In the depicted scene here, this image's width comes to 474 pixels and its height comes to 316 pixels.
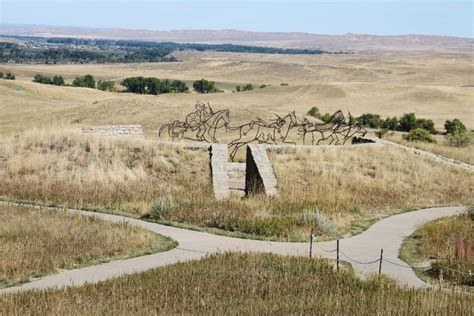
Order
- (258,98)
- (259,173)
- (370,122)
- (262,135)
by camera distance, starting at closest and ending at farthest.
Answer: (259,173), (262,135), (370,122), (258,98)

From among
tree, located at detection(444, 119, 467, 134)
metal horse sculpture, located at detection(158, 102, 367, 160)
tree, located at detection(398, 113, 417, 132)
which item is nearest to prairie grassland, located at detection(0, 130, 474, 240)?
metal horse sculpture, located at detection(158, 102, 367, 160)

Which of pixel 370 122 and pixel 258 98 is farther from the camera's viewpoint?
pixel 258 98

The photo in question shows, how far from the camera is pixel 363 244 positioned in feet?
47.5

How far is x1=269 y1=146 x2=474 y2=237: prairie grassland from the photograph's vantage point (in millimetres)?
19469

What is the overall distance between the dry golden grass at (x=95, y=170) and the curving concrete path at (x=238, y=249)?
2.34 meters

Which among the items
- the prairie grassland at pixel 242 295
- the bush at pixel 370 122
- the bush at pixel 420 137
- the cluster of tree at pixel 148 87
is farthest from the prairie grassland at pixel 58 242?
the cluster of tree at pixel 148 87

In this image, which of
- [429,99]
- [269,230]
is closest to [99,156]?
[269,230]

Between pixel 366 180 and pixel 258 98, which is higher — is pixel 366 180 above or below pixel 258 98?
above

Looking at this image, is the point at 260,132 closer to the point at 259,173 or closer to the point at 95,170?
the point at 259,173

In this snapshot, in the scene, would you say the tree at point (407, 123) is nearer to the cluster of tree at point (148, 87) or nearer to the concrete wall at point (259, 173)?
the concrete wall at point (259, 173)

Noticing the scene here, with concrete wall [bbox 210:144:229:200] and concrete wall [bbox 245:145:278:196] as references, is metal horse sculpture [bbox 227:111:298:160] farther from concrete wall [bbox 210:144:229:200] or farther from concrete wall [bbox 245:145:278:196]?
concrete wall [bbox 245:145:278:196]

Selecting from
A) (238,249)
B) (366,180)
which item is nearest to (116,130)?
(366,180)

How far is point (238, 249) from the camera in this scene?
13.4m

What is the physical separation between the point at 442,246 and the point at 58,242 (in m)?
7.81
